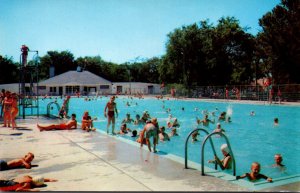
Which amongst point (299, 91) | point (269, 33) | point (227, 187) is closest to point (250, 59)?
point (269, 33)

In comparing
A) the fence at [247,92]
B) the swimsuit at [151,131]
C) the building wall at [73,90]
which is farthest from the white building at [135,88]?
→ the swimsuit at [151,131]

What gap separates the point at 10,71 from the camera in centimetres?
7738

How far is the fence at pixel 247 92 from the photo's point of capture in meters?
32.5

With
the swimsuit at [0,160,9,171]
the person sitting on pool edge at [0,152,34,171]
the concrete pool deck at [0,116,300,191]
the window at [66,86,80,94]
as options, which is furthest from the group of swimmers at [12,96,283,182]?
the window at [66,86,80,94]

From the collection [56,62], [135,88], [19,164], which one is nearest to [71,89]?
[135,88]

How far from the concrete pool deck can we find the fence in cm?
2552

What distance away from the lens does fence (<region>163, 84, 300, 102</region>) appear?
32491 millimetres

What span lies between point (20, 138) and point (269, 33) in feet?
102

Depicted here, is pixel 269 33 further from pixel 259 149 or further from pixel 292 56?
pixel 259 149

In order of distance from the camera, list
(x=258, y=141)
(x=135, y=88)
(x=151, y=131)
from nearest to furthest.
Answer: (x=151, y=131) → (x=258, y=141) → (x=135, y=88)

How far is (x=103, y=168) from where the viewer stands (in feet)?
23.1

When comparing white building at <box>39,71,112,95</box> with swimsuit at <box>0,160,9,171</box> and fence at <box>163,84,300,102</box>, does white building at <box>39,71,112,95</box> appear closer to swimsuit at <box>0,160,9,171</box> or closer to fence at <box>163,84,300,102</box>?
fence at <box>163,84,300,102</box>

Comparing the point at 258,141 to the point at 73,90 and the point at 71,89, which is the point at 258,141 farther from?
the point at 71,89

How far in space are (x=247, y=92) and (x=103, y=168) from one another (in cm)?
3384
